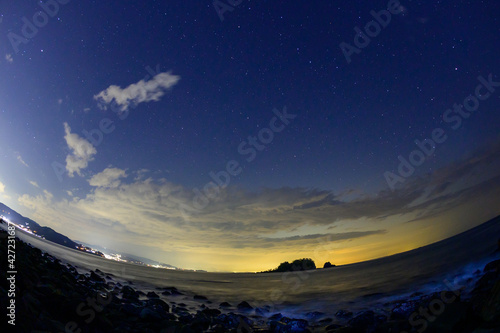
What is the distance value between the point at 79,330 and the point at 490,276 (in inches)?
560

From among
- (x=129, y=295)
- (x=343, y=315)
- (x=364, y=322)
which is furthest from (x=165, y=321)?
(x=343, y=315)

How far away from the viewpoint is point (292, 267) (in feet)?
522

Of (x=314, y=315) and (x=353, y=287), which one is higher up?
(x=314, y=315)

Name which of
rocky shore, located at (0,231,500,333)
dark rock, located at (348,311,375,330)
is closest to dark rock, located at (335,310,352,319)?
rocky shore, located at (0,231,500,333)

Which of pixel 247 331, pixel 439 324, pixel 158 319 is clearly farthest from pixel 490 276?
pixel 158 319

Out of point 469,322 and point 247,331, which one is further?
point 247,331

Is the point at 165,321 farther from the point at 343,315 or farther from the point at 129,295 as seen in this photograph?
the point at 343,315

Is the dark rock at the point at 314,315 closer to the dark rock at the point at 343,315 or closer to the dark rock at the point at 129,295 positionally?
the dark rock at the point at 343,315

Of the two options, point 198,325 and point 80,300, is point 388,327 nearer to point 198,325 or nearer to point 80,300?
Result: point 198,325

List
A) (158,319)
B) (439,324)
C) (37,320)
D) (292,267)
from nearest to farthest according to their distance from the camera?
(37,320)
(439,324)
(158,319)
(292,267)

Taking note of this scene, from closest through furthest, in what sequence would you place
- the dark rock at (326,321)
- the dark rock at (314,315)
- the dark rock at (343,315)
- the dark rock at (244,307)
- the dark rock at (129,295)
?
the dark rock at (326,321) < the dark rock at (343,315) < the dark rock at (314,315) < the dark rock at (129,295) < the dark rock at (244,307)

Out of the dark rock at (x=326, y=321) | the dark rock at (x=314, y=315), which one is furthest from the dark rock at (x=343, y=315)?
the dark rock at (x=314, y=315)

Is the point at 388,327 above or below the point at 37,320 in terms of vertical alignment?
below

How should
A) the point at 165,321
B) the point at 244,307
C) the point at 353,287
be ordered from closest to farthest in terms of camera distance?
the point at 165,321 < the point at 244,307 < the point at 353,287
